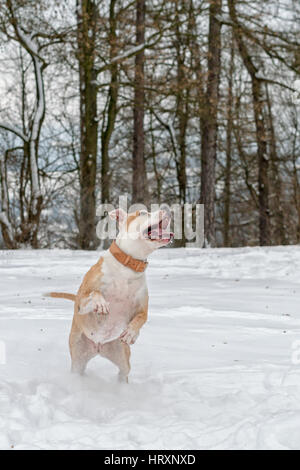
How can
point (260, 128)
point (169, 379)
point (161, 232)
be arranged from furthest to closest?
point (260, 128) < point (169, 379) < point (161, 232)

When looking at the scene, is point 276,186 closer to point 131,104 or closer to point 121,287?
point 131,104

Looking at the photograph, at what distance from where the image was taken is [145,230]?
2.70 metres

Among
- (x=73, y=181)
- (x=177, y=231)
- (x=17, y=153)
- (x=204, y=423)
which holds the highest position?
(x=17, y=153)

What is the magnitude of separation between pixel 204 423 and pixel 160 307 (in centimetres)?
287

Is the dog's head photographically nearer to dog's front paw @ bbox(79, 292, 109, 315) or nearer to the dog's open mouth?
the dog's open mouth

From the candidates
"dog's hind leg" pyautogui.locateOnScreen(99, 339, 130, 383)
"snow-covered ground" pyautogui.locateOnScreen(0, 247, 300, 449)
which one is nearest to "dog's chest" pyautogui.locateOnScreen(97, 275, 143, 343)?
"dog's hind leg" pyautogui.locateOnScreen(99, 339, 130, 383)

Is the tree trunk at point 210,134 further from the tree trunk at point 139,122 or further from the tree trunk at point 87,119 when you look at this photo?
the tree trunk at point 87,119

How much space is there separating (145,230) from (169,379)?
114 cm

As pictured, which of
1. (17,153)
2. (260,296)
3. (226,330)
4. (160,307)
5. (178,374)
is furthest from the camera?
(17,153)

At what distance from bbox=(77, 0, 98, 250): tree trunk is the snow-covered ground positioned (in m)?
7.08

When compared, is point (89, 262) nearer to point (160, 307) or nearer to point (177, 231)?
point (160, 307)

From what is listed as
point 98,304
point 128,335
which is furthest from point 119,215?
point 128,335

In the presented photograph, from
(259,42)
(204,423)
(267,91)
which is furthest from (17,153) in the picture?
(204,423)

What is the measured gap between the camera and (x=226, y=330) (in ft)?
14.9
